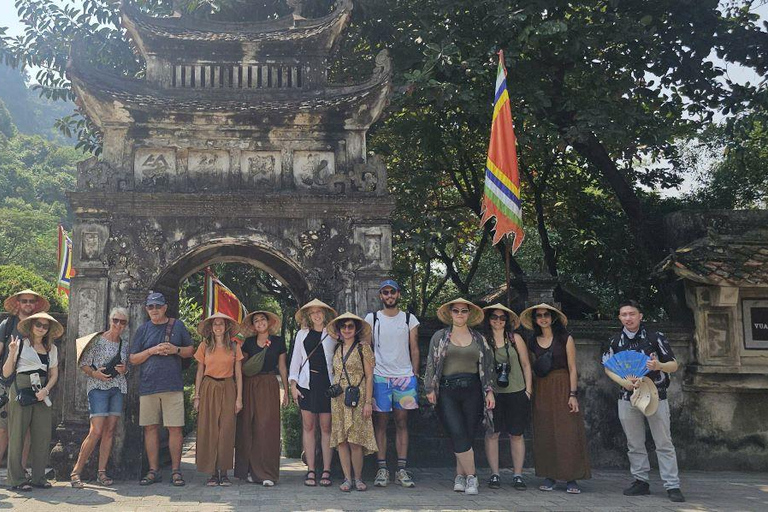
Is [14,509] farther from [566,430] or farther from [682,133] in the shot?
[682,133]

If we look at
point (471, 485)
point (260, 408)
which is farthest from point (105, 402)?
point (471, 485)

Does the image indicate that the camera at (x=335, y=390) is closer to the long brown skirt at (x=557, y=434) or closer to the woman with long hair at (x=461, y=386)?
the woman with long hair at (x=461, y=386)

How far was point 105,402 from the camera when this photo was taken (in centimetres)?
743

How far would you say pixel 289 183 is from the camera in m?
9.09

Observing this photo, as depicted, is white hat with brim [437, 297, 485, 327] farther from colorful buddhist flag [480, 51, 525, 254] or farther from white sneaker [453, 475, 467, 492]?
white sneaker [453, 475, 467, 492]

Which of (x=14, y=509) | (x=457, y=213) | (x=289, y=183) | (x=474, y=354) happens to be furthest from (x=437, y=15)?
(x=14, y=509)

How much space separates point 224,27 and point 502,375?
20.9 feet

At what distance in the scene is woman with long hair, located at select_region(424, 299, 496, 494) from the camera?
7.12 m

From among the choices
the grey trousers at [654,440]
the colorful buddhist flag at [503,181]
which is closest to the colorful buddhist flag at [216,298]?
the colorful buddhist flag at [503,181]

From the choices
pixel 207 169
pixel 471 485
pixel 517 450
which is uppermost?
pixel 207 169

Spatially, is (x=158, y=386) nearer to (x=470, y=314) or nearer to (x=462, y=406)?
(x=462, y=406)

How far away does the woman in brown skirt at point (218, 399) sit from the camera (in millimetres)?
7363

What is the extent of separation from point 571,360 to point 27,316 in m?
5.80

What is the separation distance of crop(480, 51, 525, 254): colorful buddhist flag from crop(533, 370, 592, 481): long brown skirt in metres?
2.09
